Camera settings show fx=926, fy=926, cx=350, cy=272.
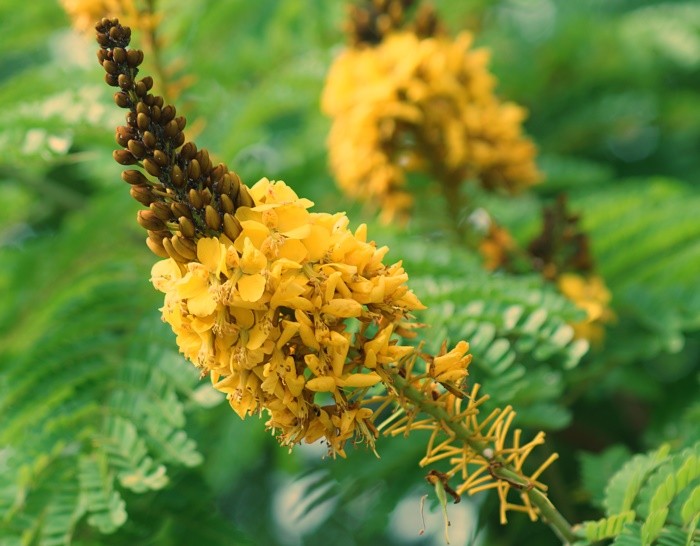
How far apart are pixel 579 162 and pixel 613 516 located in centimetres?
238

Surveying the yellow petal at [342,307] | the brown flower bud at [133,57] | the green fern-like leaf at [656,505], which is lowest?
the green fern-like leaf at [656,505]

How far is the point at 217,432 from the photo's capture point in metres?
3.26

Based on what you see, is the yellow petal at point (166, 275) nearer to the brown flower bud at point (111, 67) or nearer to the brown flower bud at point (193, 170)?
the brown flower bud at point (193, 170)

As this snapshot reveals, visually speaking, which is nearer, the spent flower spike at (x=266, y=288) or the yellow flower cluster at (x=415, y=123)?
the spent flower spike at (x=266, y=288)

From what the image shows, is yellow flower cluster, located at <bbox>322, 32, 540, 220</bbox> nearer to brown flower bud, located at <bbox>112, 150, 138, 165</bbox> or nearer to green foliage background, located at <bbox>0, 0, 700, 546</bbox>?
green foliage background, located at <bbox>0, 0, 700, 546</bbox>

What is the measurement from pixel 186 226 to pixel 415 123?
5.29ft

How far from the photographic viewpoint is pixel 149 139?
165 cm

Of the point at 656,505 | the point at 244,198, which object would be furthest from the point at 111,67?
the point at 656,505

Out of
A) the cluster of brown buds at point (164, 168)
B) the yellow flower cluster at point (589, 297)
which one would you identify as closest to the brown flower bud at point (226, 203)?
the cluster of brown buds at point (164, 168)

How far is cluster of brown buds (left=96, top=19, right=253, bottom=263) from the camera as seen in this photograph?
1658 millimetres

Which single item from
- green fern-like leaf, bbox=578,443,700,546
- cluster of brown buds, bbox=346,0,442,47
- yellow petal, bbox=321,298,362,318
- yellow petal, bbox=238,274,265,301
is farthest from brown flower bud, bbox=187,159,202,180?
cluster of brown buds, bbox=346,0,442,47

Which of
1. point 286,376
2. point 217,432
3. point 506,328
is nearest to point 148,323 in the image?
point 217,432

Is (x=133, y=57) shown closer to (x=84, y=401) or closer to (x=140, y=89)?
(x=140, y=89)

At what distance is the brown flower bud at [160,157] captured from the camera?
1.64m
